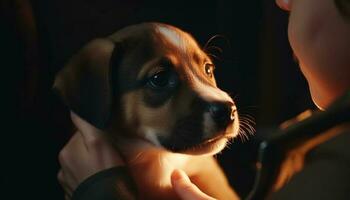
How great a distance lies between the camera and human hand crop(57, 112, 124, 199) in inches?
33.7

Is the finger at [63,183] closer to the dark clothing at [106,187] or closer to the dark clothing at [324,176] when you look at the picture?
the dark clothing at [106,187]

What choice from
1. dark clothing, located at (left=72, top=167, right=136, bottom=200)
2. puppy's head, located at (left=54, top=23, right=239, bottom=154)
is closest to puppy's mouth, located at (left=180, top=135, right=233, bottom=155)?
puppy's head, located at (left=54, top=23, right=239, bottom=154)

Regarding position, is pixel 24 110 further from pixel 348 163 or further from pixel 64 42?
pixel 348 163

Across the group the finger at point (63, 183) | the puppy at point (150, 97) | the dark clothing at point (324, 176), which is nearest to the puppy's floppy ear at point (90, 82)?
the puppy at point (150, 97)

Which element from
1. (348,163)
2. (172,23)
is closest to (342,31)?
(348,163)

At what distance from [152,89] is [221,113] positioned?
0.48 feet

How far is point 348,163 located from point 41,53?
0.52 metres

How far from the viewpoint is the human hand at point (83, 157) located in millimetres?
856

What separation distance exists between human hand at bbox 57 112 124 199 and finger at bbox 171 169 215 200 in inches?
3.6

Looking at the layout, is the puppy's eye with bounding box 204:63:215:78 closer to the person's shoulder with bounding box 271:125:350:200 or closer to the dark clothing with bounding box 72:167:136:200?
the dark clothing with bounding box 72:167:136:200

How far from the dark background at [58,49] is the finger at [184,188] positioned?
209mm

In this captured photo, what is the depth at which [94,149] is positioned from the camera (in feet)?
2.88

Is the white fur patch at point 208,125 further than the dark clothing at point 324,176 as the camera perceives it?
Yes

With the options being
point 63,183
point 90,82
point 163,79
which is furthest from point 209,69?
point 63,183
